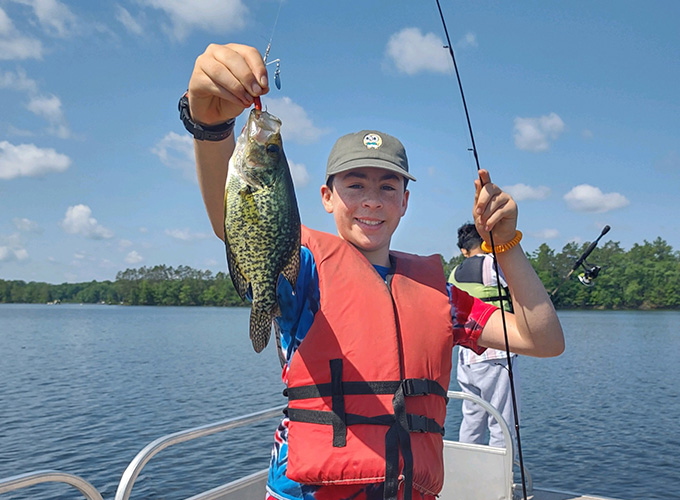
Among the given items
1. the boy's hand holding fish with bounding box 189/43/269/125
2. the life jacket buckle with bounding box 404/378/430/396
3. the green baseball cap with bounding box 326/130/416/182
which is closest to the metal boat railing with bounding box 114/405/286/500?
the life jacket buckle with bounding box 404/378/430/396

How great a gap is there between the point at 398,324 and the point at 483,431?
362 cm

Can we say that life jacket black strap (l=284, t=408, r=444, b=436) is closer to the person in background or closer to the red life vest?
the red life vest

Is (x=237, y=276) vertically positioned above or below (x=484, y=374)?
above

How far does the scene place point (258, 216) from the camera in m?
1.85

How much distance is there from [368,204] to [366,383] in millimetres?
719

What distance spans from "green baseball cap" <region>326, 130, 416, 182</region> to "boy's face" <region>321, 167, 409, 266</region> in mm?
51

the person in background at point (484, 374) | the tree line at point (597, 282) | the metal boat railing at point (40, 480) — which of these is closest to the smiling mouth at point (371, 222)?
the metal boat railing at point (40, 480)

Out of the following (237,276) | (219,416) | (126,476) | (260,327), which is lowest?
(219,416)

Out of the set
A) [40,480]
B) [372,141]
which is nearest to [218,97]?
[372,141]

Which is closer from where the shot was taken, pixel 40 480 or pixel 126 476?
pixel 40 480

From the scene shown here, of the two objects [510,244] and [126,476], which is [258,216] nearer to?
[510,244]

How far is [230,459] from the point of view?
1167 cm

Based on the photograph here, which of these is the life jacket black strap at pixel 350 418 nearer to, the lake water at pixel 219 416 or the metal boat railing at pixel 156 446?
the metal boat railing at pixel 156 446

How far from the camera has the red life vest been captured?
211 cm
